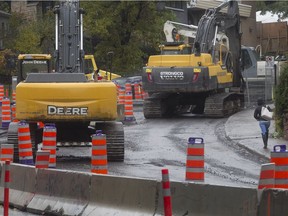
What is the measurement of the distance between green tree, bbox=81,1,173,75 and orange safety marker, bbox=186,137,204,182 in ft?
138

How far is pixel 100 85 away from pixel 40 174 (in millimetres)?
5151

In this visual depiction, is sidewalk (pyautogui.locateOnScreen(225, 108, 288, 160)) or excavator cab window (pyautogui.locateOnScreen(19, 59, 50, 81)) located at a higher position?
excavator cab window (pyautogui.locateOnScreen(19, 59, 50, 81))

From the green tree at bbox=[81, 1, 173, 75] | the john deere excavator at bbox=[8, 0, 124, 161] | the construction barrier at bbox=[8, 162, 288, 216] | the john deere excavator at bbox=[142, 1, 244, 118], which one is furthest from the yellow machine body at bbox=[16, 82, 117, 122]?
the green tree at bbox=[81, 1, 173, 75]

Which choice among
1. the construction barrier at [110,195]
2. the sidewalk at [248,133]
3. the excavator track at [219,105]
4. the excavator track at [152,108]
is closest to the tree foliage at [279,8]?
the excavator track at [219,105]

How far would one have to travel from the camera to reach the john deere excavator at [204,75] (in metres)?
28.0

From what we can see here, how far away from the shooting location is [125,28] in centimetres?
5453

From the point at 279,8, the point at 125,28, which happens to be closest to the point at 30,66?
the point at 279,8

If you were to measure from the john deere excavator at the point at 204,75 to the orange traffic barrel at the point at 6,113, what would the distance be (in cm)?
535

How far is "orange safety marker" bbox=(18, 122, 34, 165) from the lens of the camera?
52.5 feet

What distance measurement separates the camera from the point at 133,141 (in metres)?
21.7

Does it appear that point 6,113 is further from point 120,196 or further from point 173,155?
point 120,196

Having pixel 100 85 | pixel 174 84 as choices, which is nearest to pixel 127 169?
pixel 100 85

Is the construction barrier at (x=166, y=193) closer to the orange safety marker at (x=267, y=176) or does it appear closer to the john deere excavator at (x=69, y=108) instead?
the orange safety marker at (x=267, y=176)

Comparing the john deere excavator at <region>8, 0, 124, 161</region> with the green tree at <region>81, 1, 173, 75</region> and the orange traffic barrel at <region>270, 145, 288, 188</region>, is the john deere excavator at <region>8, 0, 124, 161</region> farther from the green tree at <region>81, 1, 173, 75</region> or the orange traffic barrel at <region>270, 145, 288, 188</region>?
the green tree at <region>81, 1, 173, 75</region>
